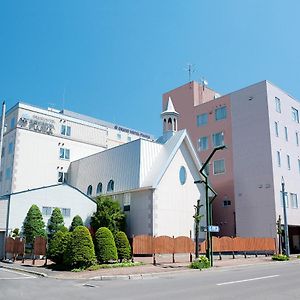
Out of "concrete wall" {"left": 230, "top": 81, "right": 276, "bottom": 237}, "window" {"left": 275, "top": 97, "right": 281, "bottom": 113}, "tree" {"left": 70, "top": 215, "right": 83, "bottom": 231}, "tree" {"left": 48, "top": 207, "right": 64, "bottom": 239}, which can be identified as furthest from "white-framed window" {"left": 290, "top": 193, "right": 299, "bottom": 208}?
"tree" {"left": 48, "top": 207, "right": 64, "bottom": 239}

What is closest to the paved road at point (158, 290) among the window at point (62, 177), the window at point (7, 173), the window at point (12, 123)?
the window at point (7, 173)

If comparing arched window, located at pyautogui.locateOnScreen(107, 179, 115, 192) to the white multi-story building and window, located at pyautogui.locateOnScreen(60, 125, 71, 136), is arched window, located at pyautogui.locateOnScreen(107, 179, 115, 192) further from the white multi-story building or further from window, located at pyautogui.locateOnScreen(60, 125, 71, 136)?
window, located at pyautogui.locateOnScreen(60, 125, 71, 136)

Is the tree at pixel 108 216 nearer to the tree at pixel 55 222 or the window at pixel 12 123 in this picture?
the tree at pixel 55 222

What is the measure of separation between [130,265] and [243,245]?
14096 millimetres

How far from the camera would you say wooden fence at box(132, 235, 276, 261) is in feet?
82.0

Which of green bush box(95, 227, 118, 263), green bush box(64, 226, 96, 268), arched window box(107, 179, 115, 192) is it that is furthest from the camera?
arched window box(107, 179, 115, 192)

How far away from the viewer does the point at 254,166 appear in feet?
132

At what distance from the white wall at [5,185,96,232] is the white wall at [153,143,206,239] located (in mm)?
6598

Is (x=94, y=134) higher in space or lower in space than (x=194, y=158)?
higher

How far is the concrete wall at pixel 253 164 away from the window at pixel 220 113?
1.50 meters

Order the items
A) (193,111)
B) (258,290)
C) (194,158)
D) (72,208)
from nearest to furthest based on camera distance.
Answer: (258,290) < (72,208) < (194,158) < (193,111)

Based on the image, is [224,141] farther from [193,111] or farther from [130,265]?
[130,265]

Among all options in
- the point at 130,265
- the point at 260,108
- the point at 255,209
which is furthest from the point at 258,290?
the point at 260,108

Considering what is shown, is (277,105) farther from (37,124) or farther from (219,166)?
(37,124)
